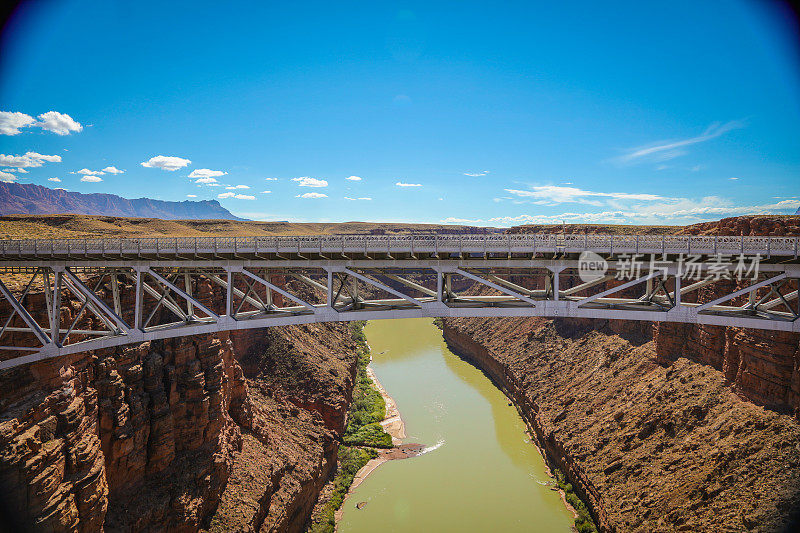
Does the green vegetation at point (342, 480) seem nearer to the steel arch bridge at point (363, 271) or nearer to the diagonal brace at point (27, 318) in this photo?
the steel arch bridge at point (363, 271)

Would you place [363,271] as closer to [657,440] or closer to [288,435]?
[288,435]

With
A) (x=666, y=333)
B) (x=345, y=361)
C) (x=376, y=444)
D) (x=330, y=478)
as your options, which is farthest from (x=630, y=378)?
(x=345, y=361)

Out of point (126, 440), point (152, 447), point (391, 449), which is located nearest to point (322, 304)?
point (126, 440)

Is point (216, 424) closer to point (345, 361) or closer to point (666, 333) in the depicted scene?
point (345, 361)

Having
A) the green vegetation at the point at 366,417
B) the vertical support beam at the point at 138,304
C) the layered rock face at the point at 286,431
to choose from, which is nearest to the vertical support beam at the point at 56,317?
the vertical support beam at the point at 138,304

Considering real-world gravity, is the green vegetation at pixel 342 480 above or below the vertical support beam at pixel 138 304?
below

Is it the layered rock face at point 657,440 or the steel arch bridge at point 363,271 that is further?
the layered rock face at point 657,440
